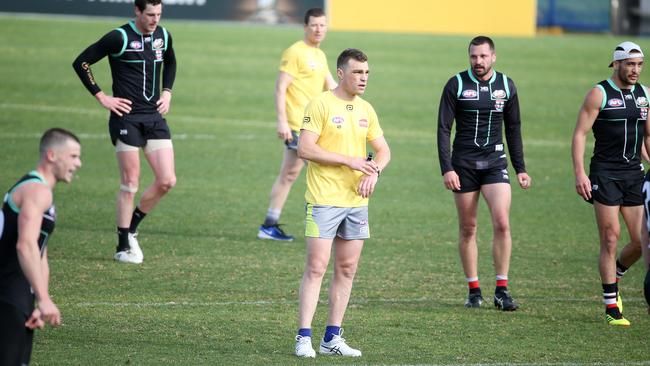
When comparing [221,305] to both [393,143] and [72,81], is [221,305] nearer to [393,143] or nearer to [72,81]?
[393,143]

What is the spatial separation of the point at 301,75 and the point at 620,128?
4878 mm

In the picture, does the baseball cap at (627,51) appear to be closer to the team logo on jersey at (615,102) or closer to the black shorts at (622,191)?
the team logo on jersey at (615,102)

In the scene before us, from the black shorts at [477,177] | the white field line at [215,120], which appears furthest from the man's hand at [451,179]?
the white field line at [215,120]

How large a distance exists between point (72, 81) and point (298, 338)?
2088cm

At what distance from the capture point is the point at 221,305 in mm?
10391

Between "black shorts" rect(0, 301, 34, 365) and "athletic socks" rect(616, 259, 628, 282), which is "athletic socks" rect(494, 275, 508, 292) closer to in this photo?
"athletic socks" rect(616, 259, 628, 282)

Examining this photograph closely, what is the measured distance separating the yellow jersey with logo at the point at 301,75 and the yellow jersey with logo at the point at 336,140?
5274 millimetres

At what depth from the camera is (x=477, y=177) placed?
1071 centimetres

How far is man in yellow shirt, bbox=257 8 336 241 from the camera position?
13.8 m

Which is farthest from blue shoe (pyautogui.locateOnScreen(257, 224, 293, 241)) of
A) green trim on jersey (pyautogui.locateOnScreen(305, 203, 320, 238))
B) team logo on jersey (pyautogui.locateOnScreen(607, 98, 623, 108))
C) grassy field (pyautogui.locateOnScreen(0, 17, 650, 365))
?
green trim on jersey (pyautogui.locateOnScreen(305, 203, 320, 238))

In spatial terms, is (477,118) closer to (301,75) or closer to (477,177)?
(477,177)

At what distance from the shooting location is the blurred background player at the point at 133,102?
12.0m

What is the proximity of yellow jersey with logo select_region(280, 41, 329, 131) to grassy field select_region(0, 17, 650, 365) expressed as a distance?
1665 mm

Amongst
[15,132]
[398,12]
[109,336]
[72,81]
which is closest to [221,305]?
[109,336]
